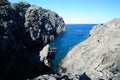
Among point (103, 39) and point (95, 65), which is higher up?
point (103, 39)

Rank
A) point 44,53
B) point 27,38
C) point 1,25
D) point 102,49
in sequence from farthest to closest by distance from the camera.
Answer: point 27,38, point 44,53, point 1,25, point 102,49

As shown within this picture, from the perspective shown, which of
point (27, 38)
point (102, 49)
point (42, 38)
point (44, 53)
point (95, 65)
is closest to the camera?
point (95, 65)

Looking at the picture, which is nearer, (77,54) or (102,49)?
(102,49)

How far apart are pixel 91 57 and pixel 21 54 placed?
18091 mm

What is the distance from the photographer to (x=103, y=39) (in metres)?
59.2

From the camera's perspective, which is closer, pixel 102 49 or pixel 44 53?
pixel 102 49

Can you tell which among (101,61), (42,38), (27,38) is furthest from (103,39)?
(42,38)

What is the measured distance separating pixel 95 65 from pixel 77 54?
33.6ft

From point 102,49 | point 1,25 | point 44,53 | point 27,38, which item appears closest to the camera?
point 102,49

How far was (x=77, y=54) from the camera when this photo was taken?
198ft

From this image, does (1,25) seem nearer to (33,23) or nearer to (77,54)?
(77,54)

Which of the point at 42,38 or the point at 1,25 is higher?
the point at 1,25

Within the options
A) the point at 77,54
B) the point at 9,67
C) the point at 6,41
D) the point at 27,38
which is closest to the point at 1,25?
the point at 6,41

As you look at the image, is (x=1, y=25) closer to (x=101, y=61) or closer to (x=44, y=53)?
(x=44, y=53)
